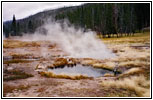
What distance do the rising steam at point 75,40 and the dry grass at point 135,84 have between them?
101 centimetres

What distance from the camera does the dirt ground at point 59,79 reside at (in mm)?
6973

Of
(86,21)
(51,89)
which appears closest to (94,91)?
(51,89)

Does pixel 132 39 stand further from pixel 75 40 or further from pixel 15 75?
pixel 15 75

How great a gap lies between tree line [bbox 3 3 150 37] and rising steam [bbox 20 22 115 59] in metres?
0.22

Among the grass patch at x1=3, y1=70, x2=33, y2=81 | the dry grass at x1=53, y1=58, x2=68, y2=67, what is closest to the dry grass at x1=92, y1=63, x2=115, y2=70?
the dry grass at x1=53, y1=58, x2=68, y2=67

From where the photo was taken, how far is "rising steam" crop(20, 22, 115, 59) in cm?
790

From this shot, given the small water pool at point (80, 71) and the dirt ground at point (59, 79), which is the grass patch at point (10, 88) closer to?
the dirt ground at point (59, 79)

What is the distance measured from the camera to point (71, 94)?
22.7 ft

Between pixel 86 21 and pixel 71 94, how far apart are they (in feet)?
8.37

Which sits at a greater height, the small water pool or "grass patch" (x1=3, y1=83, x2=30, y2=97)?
the small water pool

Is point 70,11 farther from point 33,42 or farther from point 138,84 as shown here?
point 138,84

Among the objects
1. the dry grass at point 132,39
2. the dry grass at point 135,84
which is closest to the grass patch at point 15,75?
the dry grass at point 135,84

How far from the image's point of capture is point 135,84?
23.3 ft

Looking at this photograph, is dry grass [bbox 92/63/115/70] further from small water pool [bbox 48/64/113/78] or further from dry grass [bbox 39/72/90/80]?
dry grass [bbox 39/72/90/80]
